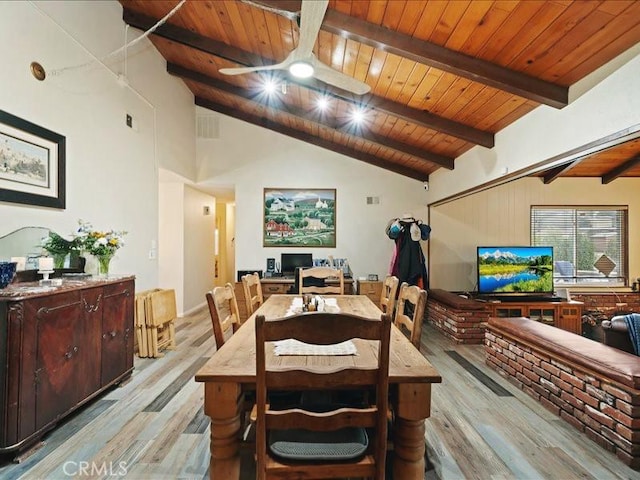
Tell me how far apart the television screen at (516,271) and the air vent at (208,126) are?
4.97 m

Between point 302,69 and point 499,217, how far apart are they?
4930 mm

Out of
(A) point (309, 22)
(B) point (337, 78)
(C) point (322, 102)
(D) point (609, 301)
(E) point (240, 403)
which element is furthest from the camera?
(D) point (609, 301)

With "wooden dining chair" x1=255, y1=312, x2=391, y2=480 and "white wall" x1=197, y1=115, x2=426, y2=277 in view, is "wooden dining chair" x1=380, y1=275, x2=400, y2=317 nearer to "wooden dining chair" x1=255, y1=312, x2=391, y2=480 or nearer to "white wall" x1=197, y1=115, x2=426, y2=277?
"wooden dining chair" x1=255, y1=312, x2=391, y2=480

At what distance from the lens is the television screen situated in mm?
5020

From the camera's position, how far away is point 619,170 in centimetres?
528

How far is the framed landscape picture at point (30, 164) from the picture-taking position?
2.33 metres

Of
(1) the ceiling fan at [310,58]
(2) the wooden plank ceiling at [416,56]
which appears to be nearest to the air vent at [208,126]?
(2) the wooden plank ceiling at [416,56]

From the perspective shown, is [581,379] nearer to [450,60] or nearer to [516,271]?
[450,60]

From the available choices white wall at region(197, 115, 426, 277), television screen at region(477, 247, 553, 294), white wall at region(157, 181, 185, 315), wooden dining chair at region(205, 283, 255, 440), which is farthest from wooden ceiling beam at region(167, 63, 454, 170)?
wooden dining chair at region(205, 283, 255, 440)

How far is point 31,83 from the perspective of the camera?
2.54 m

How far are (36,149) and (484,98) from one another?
375cm

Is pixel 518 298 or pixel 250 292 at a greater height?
pixel 250 292

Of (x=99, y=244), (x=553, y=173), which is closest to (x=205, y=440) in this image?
(x=99, y=244)

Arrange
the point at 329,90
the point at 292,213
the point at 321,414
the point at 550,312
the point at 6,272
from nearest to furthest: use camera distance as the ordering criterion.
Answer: the point at 321,414 → the point at 6,272 → the point at 329,90 → the point at 550,312 → the point at 292,213
